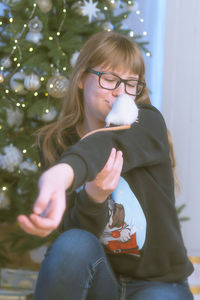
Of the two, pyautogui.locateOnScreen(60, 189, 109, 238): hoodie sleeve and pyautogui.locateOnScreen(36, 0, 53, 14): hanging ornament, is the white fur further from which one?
pyautogui.locateOnScreen(36, 0, 53, 14): hanging ornament

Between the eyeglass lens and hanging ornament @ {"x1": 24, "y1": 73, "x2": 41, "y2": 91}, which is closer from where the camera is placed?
the eyeglass lens

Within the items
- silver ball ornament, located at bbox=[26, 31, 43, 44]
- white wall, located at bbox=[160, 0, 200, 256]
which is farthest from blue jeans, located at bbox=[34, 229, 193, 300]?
white wall, located at bbox=[160, 0, 200, 256]

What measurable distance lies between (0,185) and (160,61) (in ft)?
4.79

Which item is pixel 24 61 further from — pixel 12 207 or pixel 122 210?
pixel 122 210

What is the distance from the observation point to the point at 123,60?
3.76ft

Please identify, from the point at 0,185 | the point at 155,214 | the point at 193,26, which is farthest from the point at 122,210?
the point at 193,26

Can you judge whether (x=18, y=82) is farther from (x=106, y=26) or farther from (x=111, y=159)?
(x=111, y=159)

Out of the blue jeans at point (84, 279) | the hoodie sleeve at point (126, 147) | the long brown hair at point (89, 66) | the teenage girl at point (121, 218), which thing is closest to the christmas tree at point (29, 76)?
the long brown hair at point (89, 66)

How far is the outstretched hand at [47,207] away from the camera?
1.68 feet

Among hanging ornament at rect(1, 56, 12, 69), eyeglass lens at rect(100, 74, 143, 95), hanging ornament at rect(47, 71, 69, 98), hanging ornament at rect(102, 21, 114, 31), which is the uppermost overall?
hanging ornament at rect(102, 21, 114, 31)

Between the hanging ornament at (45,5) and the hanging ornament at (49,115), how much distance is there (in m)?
0.51

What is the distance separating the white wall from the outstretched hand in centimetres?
238

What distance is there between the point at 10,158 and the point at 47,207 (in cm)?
158

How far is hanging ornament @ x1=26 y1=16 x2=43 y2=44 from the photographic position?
207 cm
